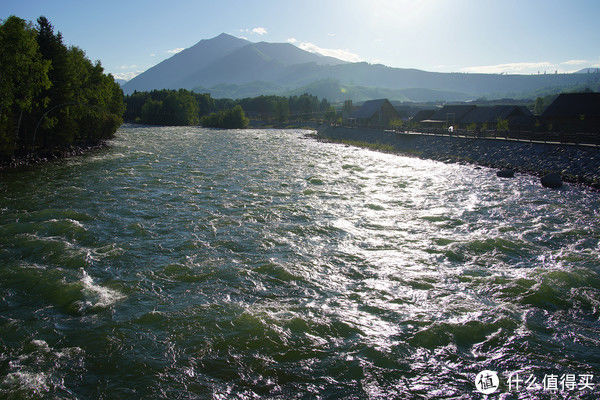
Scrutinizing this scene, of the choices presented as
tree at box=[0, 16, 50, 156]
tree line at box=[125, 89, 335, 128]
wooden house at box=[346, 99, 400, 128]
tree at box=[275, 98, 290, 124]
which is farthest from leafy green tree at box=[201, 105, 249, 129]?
tree at box=[0, 16, 50, 156]

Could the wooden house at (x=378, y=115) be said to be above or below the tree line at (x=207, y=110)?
below

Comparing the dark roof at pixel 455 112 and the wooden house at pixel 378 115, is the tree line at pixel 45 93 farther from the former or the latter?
the dark roof at pixel 455 112

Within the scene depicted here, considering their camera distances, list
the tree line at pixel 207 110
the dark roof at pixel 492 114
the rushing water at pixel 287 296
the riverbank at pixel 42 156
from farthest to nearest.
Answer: the tree line at pixel 207 110
the dark roof at pixel 492 114
the riverbank at pixel 42 156
the rushing water at pixel 287 296

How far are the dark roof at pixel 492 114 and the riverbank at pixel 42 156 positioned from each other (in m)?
64.1

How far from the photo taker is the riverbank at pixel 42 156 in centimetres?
3085

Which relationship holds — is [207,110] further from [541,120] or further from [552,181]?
[552,181]

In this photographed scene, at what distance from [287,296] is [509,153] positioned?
3878 centimetres

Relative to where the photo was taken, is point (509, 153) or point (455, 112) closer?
point (509, 153)

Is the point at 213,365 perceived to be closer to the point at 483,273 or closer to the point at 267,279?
the point at 267,279

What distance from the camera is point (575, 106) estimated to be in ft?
162

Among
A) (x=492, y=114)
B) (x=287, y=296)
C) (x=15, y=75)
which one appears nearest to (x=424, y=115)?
(x=492, y=114)

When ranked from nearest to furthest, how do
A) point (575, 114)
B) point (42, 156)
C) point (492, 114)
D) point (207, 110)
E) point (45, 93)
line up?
1. point (42, 156)
2. point (45, 93)
3. point (575, 114)
4. point (492, 114)
5. point (207, 110)

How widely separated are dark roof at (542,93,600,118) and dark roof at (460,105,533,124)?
469 centimetres

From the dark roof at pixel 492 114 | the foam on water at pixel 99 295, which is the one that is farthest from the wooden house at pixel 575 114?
the foam on water at pixel 99 295
